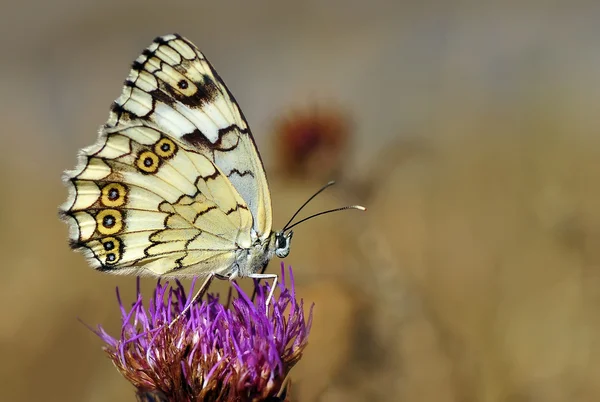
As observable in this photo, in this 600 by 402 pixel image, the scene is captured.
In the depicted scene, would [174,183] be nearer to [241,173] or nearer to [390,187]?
[241,173]

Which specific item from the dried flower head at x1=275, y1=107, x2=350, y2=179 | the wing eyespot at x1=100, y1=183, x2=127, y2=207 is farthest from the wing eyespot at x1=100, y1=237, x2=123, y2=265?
the dried flower head at x1=275, y1=107, x2=350, y2=179

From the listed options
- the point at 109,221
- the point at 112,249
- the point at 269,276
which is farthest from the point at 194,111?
the point at 269,276

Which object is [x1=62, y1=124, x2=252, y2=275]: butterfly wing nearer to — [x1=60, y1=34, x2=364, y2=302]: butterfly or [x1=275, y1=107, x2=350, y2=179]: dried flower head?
[x1=60, y1=34, x2=364, y2=302]: butterfly

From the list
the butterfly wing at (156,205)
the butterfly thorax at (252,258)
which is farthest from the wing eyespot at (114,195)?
the butterfly thorax at (252,258)

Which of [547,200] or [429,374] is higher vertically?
[547,200]

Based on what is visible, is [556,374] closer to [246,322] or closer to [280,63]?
[246,322]

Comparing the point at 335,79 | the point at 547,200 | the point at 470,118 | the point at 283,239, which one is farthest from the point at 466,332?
the point at 335,79

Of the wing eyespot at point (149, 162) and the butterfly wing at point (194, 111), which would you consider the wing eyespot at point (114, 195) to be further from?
the butterfly wing at point (194, 111)
